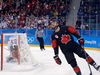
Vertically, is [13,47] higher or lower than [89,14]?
lower

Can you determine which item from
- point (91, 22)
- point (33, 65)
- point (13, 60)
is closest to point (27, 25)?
point (91, 22)

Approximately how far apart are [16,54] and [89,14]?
27.3 feet

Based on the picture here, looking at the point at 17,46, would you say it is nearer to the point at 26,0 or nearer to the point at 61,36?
the point at 61,36

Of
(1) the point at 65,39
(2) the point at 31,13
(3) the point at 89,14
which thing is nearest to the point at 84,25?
(3) the point at 89,14

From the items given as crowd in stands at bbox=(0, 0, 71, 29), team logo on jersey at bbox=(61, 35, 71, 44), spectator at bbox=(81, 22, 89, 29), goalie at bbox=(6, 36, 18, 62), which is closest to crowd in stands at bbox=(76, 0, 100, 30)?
spectator at bbox=(81, 22, 89, 29)

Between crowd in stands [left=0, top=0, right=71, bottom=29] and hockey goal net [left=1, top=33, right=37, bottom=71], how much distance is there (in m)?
6.16

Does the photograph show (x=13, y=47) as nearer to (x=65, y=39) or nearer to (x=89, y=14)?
(x=65, y=39)

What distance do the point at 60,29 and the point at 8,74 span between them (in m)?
1.86

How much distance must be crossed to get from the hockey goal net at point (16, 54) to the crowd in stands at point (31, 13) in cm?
616

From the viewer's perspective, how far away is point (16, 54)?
→ 6082 mm

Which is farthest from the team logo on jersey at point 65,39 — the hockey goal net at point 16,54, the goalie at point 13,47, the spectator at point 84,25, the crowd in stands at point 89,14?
the spectator at point 84,25

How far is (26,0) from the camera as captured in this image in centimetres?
1820

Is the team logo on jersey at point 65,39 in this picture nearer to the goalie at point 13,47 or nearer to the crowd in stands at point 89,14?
the goalie at point 13,47

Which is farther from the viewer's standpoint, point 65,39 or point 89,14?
point 89,14
